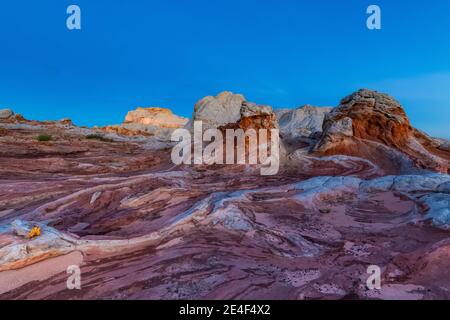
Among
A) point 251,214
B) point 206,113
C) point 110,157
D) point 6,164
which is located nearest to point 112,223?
point 251,214

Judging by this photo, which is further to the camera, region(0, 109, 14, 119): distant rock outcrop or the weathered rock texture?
region(0, 109, 14, 119): distant rock outcrop

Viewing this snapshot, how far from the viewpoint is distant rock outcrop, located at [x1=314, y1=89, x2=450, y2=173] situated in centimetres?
1455

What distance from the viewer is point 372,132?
15.9m

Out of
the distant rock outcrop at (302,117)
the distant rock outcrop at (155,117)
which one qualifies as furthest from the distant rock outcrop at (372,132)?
the distant rock outcrop at (155,117)

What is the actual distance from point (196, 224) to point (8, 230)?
3506 mm

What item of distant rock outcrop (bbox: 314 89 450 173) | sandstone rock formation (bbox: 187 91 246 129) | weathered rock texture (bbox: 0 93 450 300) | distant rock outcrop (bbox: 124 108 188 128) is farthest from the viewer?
distant rock outcrop (bbox: 124 108 188 128)

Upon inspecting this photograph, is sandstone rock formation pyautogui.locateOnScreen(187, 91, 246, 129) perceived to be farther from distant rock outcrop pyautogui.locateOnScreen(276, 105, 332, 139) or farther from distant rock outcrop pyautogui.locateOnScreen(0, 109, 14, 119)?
distant rock outcrop pyautogui.locateOnScreen(0, 109, 14, 119)

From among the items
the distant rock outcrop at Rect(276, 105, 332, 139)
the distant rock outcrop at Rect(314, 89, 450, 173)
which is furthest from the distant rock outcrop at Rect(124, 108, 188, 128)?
the distant rock outcrop at Rect(314, 89, 450, 173)

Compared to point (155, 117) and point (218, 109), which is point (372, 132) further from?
point (155, 117)

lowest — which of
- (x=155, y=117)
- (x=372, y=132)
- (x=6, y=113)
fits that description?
(x=372, y=132)

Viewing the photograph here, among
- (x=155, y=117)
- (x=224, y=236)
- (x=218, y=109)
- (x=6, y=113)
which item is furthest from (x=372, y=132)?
(x=155, y=117)

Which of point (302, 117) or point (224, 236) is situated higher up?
point (302, 117)

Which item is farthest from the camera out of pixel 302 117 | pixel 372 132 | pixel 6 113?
pixel 302 117
